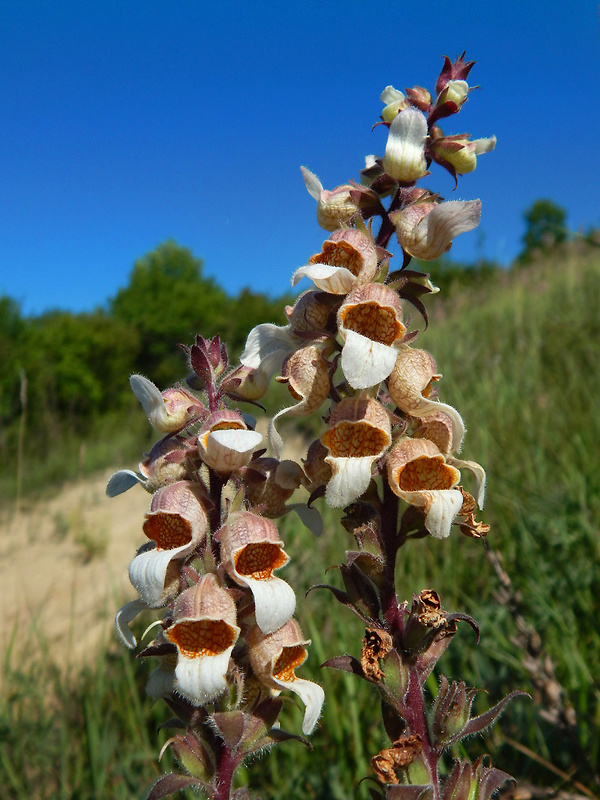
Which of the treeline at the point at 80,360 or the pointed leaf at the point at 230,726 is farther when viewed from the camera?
the treeline at the point at 80,360

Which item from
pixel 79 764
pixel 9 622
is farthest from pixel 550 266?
pixel 79 764

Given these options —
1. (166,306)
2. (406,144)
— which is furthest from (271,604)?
(166,306)

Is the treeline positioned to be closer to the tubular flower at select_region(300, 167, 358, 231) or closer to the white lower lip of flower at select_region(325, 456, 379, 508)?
the tubular flower at select_region(300, 167, 358, 231)

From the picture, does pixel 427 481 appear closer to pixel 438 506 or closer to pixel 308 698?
pixel 438 506

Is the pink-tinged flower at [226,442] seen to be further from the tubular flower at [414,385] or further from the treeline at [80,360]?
the treeline at [80,360]

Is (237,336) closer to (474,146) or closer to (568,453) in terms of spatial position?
(568,453)

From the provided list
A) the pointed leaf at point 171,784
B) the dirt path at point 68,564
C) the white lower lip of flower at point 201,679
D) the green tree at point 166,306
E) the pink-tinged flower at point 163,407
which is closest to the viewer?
the white lower lip of flower at point 201,679

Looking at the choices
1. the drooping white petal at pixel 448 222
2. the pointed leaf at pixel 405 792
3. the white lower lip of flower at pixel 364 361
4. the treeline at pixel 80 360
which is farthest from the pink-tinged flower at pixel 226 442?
the treeline at pixel 80 360

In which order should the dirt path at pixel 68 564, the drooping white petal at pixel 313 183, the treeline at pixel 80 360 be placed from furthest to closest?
the treeline at pixel 80 360 < the dirt path at pixel 68 564 < the drooping white petal at pixel 313 183
